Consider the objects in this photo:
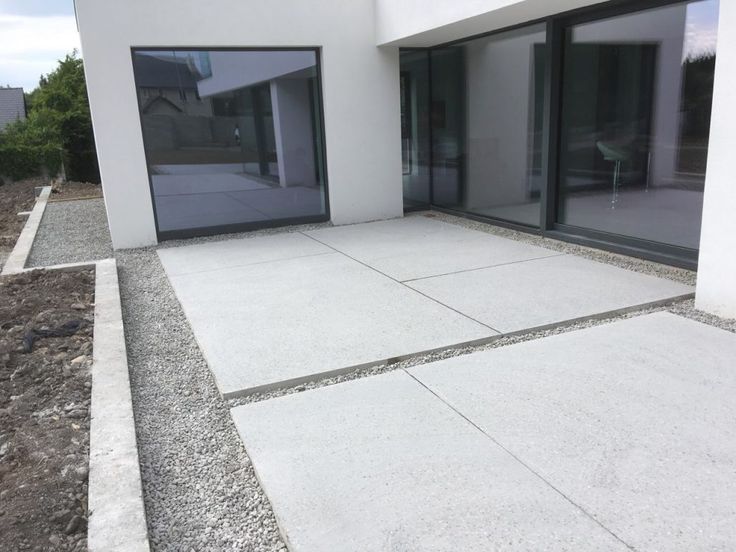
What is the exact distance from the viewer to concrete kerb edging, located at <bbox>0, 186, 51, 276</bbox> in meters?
6.42

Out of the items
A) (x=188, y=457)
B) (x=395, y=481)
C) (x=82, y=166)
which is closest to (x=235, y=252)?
(x=188, y=457)

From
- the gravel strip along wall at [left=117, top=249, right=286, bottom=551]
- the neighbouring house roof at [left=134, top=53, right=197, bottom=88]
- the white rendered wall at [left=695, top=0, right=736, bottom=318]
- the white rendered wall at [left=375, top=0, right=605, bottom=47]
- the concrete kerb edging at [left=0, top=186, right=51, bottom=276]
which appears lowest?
the gravel strip along wall at [left=117, top=249, right=286, bottom=551]

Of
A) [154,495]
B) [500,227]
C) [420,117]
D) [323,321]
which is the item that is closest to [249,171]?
[420,117]

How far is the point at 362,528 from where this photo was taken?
2.15m

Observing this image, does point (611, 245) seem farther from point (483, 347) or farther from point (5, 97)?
point (5, 97)

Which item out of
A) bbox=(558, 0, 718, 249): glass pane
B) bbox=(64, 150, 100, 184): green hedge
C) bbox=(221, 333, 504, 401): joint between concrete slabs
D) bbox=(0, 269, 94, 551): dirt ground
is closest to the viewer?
bbox=(0, 269, 94, 551): dirt ground

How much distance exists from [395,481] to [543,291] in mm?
2860

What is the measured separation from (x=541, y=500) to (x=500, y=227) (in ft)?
19.0

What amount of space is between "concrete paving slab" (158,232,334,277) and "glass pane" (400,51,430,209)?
2.36 meters

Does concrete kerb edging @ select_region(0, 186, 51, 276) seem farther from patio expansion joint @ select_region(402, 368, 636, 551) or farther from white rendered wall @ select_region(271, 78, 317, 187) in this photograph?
patio expansion joint @ select_region(402, 368, 636, 551)

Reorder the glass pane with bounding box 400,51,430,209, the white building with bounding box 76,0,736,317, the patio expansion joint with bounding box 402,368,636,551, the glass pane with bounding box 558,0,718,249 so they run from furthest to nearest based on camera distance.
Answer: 1. the glass pane with bounding box 400,51,430,209
2. the white building with bounding box 76,0,736,317
3. the glass pane with bounding box 558,0,718,249
4. the patio expansion joint with bounding box 402,368,636,551

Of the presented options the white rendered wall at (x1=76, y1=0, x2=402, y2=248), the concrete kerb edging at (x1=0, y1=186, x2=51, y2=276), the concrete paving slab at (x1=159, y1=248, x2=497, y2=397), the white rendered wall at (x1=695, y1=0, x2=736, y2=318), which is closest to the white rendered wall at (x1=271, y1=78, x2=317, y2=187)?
the white rendered wall at (x1=76, y1=0, x2=402, y2=248)

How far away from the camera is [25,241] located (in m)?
7.98

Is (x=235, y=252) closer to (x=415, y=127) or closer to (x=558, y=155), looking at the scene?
(x=415, y=127)
